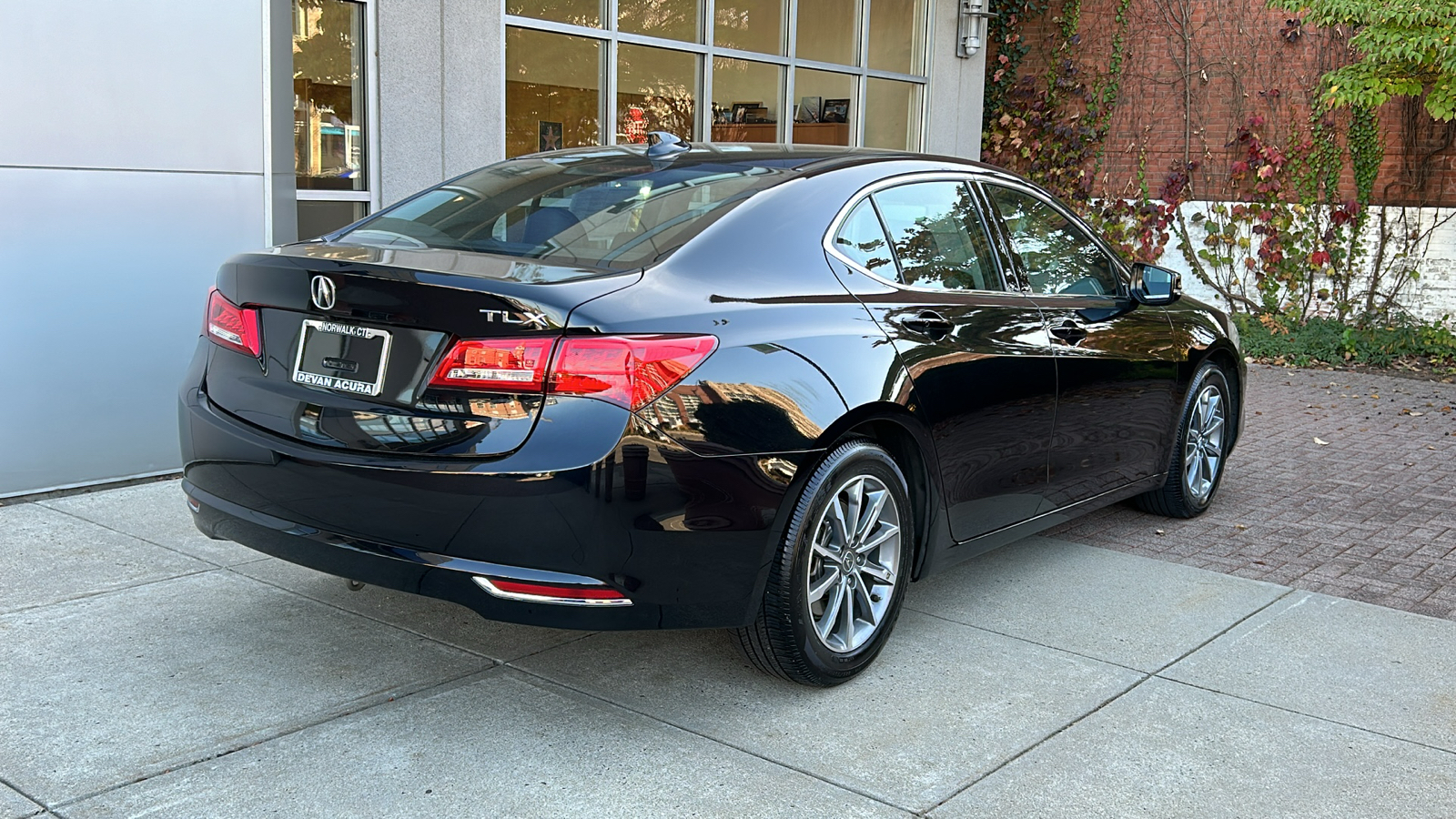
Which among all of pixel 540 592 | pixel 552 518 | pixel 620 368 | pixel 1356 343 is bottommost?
pixel 1356 343

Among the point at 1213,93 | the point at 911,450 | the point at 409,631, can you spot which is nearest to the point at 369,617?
the point at 409,631

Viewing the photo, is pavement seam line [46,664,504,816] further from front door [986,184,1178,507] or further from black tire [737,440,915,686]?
front door [986,184,1178,507]

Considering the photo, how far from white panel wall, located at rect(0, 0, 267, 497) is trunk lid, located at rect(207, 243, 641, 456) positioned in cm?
270

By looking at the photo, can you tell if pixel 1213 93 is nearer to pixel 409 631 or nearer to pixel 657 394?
pixel 409 631

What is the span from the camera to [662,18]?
33.2 ft

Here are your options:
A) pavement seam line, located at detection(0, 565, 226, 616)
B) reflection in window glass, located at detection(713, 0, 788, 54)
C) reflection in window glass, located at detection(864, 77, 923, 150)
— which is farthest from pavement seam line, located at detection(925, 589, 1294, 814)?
reflection in window glass, located at detection(864, 77, 923, 150)

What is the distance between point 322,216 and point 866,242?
4.65 meters

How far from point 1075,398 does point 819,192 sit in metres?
1.42

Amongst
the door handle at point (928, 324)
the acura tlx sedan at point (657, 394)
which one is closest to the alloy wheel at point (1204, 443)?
the acura tlx sedan at point (657, 394)

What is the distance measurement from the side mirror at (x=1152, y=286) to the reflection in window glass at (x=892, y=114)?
7131 mm

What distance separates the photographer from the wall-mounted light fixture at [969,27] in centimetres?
1312

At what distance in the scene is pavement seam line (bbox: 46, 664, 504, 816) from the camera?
10.2 feet

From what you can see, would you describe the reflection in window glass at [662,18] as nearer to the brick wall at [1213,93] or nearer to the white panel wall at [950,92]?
the white panel wall at [950,92]

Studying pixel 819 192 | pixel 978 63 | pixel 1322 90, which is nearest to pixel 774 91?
pixel 978 63
